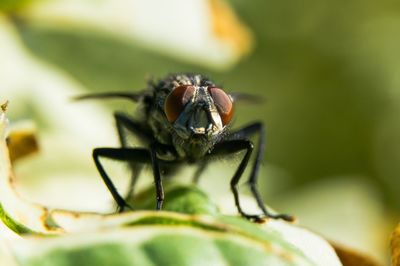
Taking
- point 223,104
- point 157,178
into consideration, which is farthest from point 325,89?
point 157,178

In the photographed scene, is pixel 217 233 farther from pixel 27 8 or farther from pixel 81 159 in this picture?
pixel 27 8

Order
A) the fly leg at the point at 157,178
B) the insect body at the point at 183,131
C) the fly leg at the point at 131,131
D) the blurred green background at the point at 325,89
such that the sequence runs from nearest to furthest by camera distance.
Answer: the fly leg at the point at 157,178 < the insect body at the point at 183,131 < the fly leg at the point at 131,131 < the blurred green background at the point at 325,89

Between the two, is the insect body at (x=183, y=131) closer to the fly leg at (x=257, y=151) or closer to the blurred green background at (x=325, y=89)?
the fly leg at (x=257, y=151)

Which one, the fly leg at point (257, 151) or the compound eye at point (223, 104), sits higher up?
the compound eye at point (223, 104)

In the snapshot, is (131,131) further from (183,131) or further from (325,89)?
(325,89)

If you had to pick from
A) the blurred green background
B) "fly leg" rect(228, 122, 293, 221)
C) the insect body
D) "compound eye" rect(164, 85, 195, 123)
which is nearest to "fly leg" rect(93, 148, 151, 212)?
the insect body

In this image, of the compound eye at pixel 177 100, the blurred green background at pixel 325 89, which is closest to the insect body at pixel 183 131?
the compound eye at pixel 177 100

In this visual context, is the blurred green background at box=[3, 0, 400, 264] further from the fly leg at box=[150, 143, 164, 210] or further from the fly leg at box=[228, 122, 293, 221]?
the fly leg at box=[150, 143, 164, 210]

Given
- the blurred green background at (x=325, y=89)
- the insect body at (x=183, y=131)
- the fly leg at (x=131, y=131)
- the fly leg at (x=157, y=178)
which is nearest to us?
the fly leg at (x=157, y=178)
